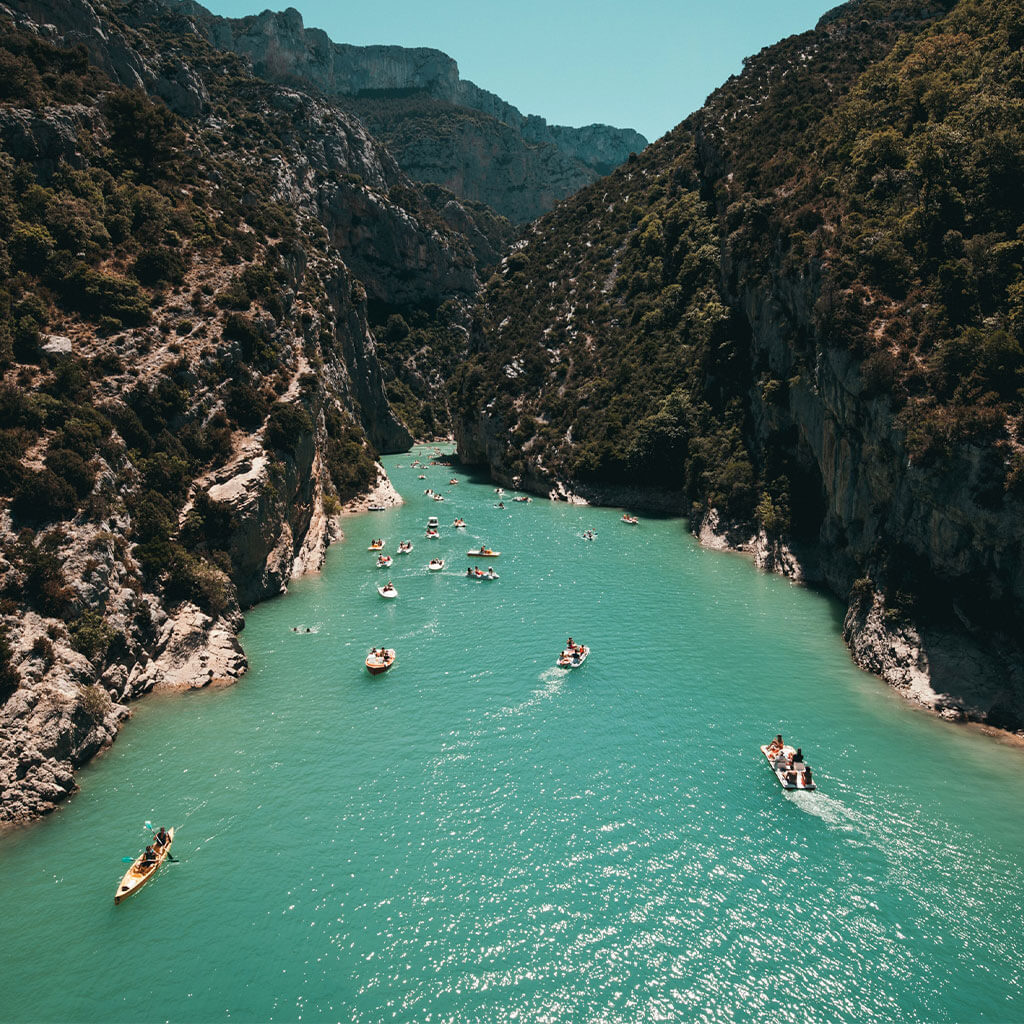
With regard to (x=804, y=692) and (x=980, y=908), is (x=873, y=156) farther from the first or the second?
(x=980, y=908)

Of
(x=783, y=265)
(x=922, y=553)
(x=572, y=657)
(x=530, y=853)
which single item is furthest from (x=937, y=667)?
(x=783, y=265)

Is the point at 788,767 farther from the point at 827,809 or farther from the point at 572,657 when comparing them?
the point at 572,657

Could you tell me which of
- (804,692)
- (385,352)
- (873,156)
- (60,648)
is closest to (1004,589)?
(804,692)

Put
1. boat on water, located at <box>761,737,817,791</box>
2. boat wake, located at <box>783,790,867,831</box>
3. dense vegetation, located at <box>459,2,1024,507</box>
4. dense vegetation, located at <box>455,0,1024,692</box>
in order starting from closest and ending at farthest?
boat wake, located at <box>783,790,867,831</box> < boat on water, located at <box>761,737,817,791</box> < dense vegetation, located at <box>455,0,1024,692</box> < dense vegetation, located at <box>459,2,1024,507</box>

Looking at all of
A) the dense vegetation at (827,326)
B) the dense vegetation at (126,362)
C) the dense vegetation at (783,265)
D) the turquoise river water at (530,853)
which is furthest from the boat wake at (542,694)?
the dense vegetation at (783,265)

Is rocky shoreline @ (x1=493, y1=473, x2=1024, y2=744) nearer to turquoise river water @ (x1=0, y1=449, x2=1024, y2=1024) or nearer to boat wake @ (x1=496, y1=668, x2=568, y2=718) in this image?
turquoise river water @ (x1=0, y1=449, x2=1024, y2=1024)

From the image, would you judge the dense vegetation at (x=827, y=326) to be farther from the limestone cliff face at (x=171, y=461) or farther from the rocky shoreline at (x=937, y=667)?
the limestone cliff face at (x=171, y=461)

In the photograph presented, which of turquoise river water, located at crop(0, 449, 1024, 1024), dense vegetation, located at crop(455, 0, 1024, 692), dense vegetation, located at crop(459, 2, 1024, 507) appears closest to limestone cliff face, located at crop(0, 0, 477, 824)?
turquoise river water, located at crop(0, 449, 1024, 1024)
